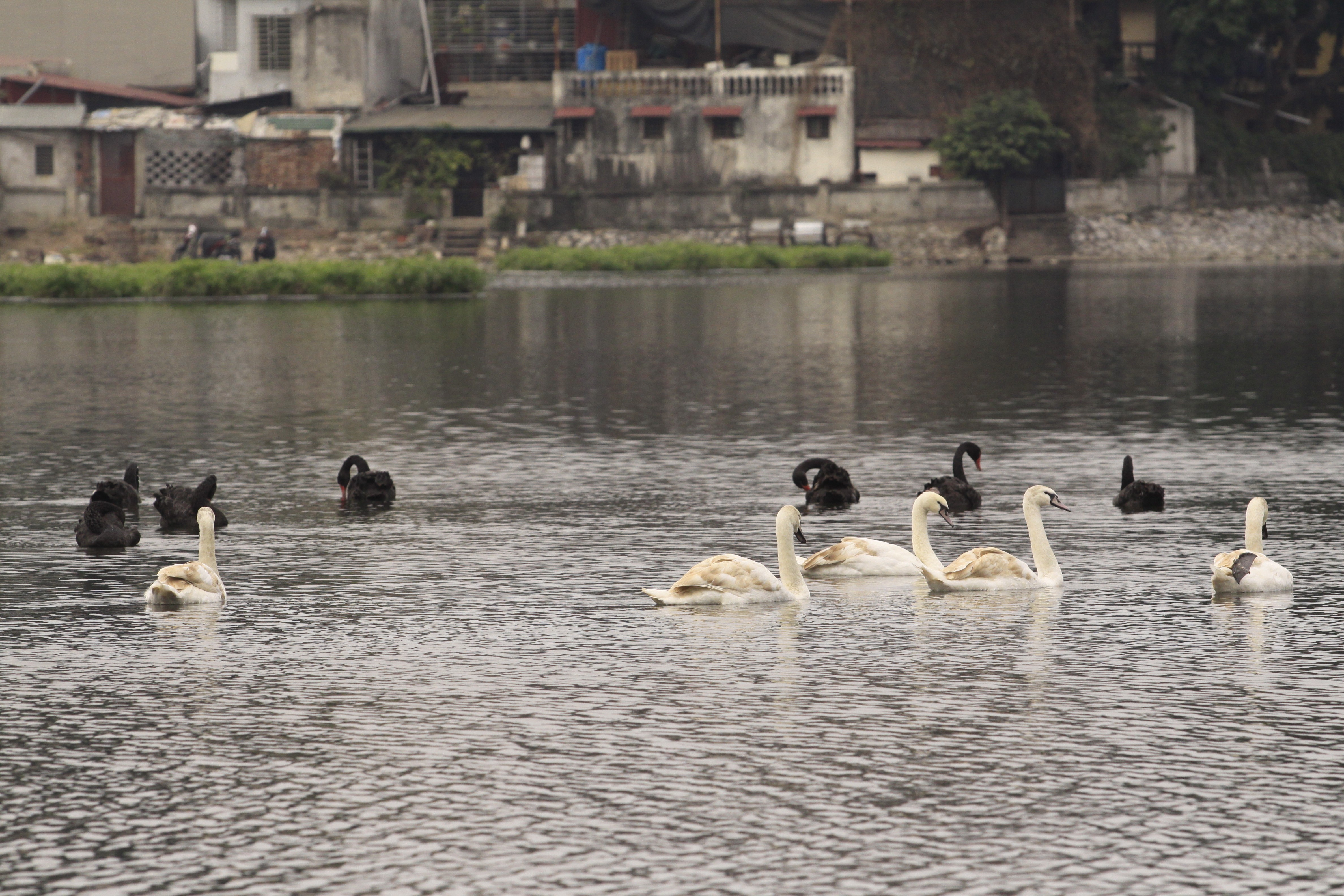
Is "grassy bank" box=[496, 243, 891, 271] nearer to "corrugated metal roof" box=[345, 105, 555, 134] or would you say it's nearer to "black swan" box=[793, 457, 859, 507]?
"corrugated metal roof" box=[345, 105, 555, 134]

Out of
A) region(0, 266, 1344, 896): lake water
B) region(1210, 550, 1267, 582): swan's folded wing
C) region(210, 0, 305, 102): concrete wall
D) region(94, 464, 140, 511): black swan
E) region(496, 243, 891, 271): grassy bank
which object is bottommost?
region(0, 266, 1344, 896): lake water

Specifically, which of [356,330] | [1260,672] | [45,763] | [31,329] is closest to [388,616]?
[45,763]

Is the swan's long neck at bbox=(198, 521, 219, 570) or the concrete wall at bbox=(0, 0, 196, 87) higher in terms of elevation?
the concrete wall at bbox=(0, 0, 196, 87)

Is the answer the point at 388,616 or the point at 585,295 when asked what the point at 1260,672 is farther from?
the point at 585,295

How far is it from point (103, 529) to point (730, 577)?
5802mm

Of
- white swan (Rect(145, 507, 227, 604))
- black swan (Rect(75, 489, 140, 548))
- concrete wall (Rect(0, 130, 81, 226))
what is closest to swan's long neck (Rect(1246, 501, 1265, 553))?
white swan (Rect(145, 507, 227, 604))

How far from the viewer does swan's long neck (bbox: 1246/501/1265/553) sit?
43.3 feet

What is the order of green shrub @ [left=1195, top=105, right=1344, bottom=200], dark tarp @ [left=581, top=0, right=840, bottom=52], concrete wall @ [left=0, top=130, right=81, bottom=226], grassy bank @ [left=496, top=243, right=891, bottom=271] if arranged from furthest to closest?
1. green shrub @ [left=1195, top=105, right=1344, bottom=200]
2. concrete wall @ [left=0, top=130, right=81, bottom=226]
3. dark tarp @ [left=581, top=0, right=840, bottom=52]
4. grassy bank @ [left=496, top=243, right=891, bottom=271]

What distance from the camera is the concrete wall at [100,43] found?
83750mm

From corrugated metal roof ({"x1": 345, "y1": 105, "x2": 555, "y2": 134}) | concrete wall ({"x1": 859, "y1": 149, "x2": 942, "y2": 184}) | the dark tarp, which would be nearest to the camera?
concrete wall ({"x1": 859, "y1": 149, "x2": 942, "y2": 184})

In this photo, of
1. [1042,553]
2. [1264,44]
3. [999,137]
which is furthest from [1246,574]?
[1264,44]

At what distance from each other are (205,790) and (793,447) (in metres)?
13.9

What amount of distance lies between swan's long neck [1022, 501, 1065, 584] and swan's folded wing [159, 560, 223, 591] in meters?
5.68

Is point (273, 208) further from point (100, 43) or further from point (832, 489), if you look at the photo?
point (832, 489)
